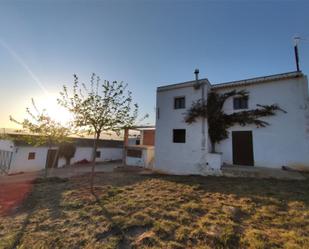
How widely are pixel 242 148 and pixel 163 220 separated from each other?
364 inches

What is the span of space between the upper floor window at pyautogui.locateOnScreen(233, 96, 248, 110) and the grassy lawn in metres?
6.24

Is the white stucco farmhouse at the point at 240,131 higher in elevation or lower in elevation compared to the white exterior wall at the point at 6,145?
higher

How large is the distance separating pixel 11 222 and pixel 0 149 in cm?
2128

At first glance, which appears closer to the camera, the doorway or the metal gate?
the metal gate

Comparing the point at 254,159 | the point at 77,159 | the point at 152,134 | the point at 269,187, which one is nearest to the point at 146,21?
the point at 269,187

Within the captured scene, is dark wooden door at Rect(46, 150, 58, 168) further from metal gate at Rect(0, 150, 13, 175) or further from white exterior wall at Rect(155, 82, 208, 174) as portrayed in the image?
white exterior wall at Rect(155, 82, 208, 174)

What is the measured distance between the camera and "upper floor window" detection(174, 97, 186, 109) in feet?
42.9

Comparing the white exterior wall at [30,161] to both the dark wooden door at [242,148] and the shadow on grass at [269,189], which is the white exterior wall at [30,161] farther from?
the dark wooden door at [242,148]

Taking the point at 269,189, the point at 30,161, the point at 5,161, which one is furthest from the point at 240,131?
the point at 5,161

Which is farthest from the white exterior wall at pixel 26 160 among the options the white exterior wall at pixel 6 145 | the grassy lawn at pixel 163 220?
the grassy lawn at pixel 163 220

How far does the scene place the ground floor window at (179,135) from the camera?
12642 millimetres

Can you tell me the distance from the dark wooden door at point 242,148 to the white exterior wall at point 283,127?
249 mm

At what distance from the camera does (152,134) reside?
24328mm

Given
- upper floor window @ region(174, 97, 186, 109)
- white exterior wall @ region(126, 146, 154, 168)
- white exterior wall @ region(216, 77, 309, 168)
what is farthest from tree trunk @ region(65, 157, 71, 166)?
white exterior wall @ region(216, 77, 309, 168)
